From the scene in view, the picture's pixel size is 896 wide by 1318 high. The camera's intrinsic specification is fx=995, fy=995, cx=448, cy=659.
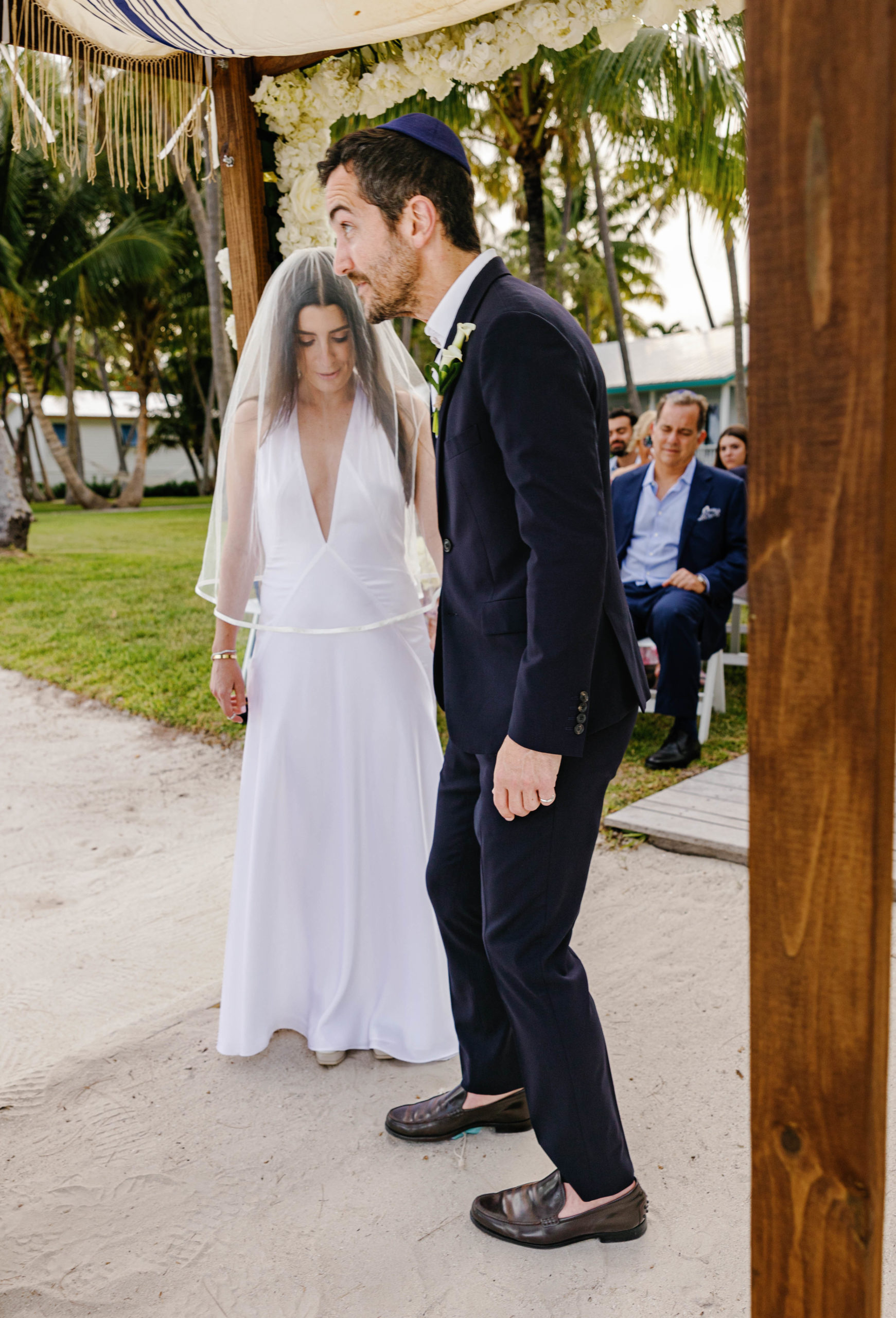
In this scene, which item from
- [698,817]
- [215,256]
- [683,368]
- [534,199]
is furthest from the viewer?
[683,368]

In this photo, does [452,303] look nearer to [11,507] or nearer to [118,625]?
[118,625]

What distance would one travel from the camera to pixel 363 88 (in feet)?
10.3

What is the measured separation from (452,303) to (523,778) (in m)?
0.99

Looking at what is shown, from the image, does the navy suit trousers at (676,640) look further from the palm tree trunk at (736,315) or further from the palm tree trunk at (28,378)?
the palm tree trunk at (28,378)

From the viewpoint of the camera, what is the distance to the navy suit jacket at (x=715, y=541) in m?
6.04

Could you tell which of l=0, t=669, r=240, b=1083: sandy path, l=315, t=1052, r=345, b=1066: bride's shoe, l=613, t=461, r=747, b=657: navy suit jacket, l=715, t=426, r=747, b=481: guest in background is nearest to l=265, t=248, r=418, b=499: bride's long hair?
l=315, t=1052, r=345, b=1066: bride's shoe

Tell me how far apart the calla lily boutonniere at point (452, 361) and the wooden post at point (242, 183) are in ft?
4.56

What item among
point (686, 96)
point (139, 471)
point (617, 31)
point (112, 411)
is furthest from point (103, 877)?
point (112, 411)

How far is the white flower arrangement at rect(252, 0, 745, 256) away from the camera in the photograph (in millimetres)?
2693

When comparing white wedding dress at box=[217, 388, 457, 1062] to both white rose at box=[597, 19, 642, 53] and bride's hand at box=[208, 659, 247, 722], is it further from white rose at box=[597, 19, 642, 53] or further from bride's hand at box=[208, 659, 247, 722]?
white rose at box=[597, 19, 642, 53]

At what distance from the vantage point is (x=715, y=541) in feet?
20.1

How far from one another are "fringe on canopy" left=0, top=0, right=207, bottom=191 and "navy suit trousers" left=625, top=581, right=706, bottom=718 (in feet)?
11.3

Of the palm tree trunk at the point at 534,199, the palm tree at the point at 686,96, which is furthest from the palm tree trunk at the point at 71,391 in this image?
the palm tree at the point at 686,96

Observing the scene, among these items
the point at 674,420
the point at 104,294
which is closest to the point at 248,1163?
the point at 674,420
